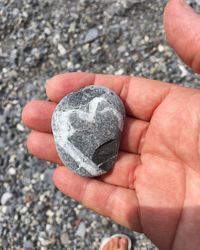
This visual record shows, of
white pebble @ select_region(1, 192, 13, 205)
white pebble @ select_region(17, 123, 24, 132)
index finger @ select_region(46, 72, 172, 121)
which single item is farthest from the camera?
white pebble @ select_region(17, 123, 24, 132)

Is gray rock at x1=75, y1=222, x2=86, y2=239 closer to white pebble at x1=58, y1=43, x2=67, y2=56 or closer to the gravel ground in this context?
the gravel ground

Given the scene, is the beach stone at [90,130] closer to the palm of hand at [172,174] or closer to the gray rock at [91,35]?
the palm of hand at [172,174]

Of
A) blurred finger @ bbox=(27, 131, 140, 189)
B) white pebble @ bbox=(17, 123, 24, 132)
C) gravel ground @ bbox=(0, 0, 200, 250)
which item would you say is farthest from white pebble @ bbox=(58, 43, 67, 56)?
blurred finger @ bbox=(27, 131, 140, 189)

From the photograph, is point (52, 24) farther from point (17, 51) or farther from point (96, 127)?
point (96, 127)

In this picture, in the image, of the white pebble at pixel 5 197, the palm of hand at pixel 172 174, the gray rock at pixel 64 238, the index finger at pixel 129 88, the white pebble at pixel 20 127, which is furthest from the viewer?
the white pebble at pixel 20 127

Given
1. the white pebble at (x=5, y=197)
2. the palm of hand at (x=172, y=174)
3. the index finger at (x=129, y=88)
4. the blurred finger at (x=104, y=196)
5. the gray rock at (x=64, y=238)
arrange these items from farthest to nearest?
the white pebble at (x=5, y=197), the gray rock at (x=64, y=238), the index finger at (x=129, y=88), the blurred finger at (x=104, y=196), the palm of hand at (x=172, y=174)

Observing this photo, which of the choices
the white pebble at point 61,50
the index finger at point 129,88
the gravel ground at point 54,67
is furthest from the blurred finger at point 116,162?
the white pebble at point 61,50
